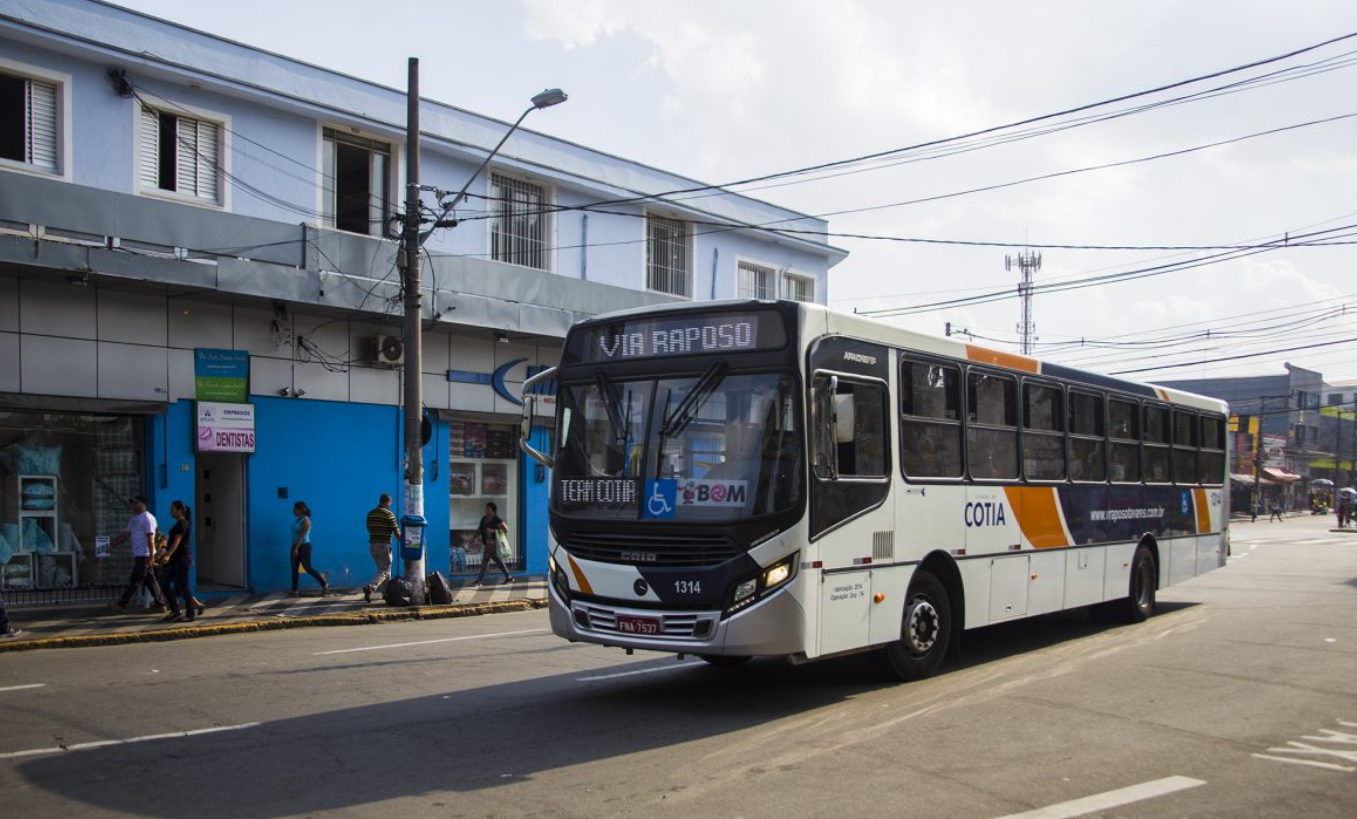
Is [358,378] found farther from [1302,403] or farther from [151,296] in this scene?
[1302,403]

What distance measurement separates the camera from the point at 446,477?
22.5 m

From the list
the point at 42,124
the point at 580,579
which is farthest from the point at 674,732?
the point at 42,124

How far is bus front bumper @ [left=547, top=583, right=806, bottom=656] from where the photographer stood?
8203 millimetres

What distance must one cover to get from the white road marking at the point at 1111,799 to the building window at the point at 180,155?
653 inches

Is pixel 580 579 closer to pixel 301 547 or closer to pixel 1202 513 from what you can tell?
pixel 301 547

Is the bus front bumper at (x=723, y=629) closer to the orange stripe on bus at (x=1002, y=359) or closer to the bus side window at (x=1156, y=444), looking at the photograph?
the orange stripe on bus at (x=1002, y=359)

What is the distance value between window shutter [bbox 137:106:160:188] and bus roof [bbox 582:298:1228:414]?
37.4 feet

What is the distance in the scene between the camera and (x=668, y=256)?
2748 cm

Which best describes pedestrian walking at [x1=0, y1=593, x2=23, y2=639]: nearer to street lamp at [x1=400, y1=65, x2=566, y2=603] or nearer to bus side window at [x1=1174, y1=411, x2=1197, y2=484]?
street lamp at [x1=400, y1=65, x2=566, y2=603]

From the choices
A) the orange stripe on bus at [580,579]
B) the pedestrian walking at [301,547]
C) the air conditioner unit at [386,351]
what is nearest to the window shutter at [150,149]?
the air conditioner unit at [386,351]

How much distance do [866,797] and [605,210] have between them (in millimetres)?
20640

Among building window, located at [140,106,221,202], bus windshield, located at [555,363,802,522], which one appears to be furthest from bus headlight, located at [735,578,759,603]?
building window, located at [140,106,221,202]

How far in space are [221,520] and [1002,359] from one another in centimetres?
1435

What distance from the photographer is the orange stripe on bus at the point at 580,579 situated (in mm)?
8914
